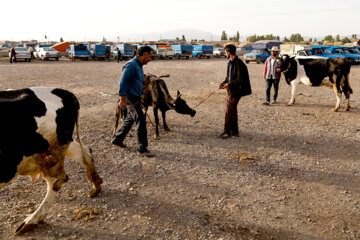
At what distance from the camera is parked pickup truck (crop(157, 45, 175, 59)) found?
36.0 meters

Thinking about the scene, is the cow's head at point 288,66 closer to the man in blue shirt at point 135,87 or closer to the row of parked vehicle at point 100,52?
the man in blue shirt at point 135,87

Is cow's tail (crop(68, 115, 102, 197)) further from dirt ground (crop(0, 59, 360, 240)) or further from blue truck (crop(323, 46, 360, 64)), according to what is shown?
blue truck (crop(323, 46, 360, 64))

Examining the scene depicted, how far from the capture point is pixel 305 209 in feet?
12.9

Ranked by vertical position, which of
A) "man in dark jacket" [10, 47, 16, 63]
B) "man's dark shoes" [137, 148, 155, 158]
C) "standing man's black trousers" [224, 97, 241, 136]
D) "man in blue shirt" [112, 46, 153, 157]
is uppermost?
"man in dark jacket" [10, 47, 16, 63]

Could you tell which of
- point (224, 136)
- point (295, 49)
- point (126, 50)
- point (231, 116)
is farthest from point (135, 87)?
point (126, 50)

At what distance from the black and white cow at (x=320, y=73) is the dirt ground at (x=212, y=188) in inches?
87.1

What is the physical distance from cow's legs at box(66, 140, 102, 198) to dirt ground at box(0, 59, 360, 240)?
0.14 metres

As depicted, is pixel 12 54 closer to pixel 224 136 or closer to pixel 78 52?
pixel 78 52

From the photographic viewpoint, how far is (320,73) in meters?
9.95

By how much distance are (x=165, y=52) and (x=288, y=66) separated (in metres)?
27.5

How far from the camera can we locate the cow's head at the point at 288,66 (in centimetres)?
1020

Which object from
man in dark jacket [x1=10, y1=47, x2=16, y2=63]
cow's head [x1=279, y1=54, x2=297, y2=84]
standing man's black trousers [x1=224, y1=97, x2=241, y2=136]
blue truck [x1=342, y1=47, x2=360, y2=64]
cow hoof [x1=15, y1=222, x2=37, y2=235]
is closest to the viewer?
cow hoof [x1=15, y1=222, x2=37, y2=235]

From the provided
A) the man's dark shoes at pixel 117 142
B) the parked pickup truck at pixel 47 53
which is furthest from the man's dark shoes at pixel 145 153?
the parked pickup truck at pixel 47 53

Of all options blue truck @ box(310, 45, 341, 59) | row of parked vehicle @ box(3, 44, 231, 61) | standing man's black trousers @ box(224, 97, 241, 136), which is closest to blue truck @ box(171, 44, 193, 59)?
row of parked vehicle @ box(3, 44, 231, 61)
